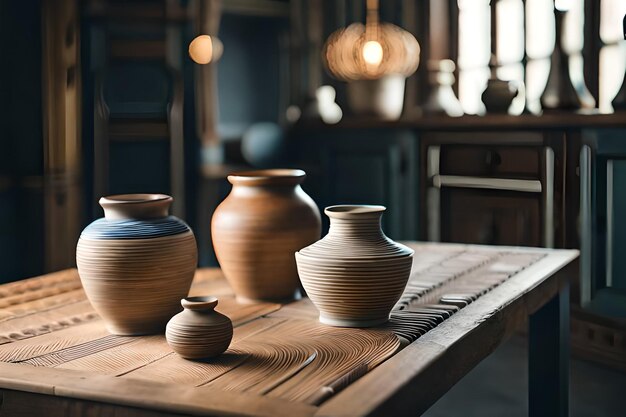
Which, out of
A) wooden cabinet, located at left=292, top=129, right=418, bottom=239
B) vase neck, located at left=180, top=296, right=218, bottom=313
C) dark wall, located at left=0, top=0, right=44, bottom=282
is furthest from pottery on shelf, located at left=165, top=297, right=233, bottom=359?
dark wall, located at left=0, top=0, right=44, bottom=282

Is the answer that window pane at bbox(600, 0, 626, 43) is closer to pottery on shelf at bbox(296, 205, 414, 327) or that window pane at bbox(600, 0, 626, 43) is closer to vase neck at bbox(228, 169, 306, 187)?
vase neck at bbox(228, 169, 306, 187)

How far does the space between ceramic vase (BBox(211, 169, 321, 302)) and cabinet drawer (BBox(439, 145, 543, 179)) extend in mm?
1785

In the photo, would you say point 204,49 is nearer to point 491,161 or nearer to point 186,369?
point 491,161

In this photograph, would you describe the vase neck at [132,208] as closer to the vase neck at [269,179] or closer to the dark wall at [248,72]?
the vase neck at [269,179]

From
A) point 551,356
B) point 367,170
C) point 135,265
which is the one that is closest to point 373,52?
point 367,170

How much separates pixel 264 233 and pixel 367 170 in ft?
7.81

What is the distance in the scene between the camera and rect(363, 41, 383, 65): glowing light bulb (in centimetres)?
413

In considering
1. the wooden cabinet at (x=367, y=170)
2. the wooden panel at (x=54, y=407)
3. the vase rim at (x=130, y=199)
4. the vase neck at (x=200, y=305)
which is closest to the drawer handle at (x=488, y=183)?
the wooden cabinet at (x=367, y=170)

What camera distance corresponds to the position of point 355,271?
1404 mm

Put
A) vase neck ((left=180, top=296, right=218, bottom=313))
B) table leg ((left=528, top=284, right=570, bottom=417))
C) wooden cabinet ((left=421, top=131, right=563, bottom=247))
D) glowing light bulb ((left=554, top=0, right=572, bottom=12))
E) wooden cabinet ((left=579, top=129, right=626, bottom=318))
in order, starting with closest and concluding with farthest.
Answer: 1. vase neck ((left=180, top=296, right=218, bottom=313))
2. table leg ((left=528, top=284, right=570, bottom=417))
3. wooden cabinet ((left=579, top=129, right=626, bottom=318))
4. wooden cabinet ((left=421, top=131, right=563, bottom=247))
5. glowing light bulb ((left=554, top=0, right=572, bottom=12))

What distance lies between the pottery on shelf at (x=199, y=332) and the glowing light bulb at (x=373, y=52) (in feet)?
9.89

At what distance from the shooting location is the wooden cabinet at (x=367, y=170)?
149 inches

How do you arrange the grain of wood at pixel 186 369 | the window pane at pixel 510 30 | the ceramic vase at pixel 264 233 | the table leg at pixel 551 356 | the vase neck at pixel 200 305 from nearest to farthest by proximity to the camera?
1. the grain of wood at pixel 186 369
2. the vase neck at pixel 200 305
3. the ceramic vase at pixel 264 233
4. the table leg at pixel 551 356
5. the window pane at pixel 510 30

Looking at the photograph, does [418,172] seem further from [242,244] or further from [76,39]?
[242,244]
